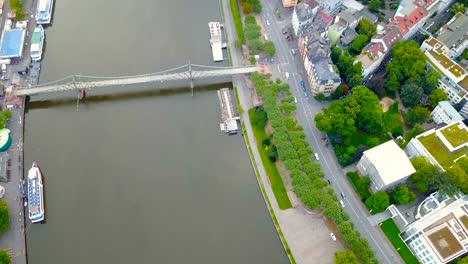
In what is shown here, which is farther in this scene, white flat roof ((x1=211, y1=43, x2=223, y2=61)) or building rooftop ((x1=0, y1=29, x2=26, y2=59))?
white flat roof ((x1=211, y1=43, x2=223, y2=61))

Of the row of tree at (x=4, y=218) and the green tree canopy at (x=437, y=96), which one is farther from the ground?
the green tree canopy at (x=437, y=96)

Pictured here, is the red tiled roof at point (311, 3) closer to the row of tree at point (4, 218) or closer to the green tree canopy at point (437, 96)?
the green tree canopy at point (437, 96)

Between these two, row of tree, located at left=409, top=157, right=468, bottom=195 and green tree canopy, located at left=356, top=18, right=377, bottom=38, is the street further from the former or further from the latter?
green tree canopy, located at left=356, top=18, right=377, bottom=38

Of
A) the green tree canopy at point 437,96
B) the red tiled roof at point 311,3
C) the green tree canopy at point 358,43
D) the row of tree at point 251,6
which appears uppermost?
the row of tree at point 251,6

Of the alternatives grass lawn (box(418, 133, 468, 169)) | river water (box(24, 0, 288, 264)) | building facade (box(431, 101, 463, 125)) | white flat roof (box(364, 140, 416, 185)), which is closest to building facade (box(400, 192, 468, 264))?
grass lawn (box(418, 133, 468, 169))

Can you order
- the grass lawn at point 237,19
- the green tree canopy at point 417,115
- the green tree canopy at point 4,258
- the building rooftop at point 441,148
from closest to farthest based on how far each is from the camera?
the green tree canopy at point 4,258, the building rooftop at point 441,148, the green tree canopy at point 417,115, the grass lawn at point 237,19

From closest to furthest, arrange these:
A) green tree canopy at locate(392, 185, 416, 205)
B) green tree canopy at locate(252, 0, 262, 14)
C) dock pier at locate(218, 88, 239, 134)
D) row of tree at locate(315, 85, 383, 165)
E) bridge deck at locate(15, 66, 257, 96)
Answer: green tree canopy at locate(392, 185, 416, 205)
row of tree at locate(315, 85, 383, 165)
dock pier at locate(218, 88, 239, 134)
bridge deck at locate(15, 66, 257, 96)
green tree canopy at locate(252, 0, 262, 14)

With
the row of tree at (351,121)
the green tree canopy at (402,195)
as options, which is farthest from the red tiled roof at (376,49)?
the green tree canopy at (402,195)
